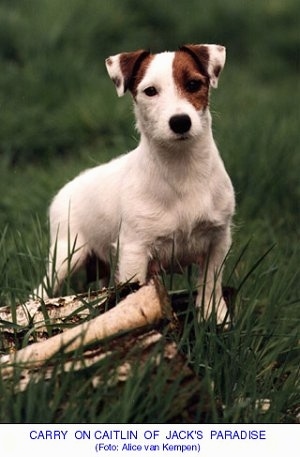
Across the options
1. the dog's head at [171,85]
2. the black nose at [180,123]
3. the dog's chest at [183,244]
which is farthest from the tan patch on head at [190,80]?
the dog's chest at [183,244]

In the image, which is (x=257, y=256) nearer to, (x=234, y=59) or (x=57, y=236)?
(x=57, y=236)

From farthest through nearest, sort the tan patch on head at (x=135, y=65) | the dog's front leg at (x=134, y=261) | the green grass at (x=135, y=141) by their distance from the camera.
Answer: the dog's front leg at (x=134, y=261) < the tan patch on head at (x=135, y=65) < the green grass at (x=135, y=141)

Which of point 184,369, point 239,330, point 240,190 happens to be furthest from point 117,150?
point 184,369

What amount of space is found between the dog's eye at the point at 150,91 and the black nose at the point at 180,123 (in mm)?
163

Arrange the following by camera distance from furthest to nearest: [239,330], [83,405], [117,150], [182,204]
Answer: [117,150], [182,204], [239,330], [83,405]

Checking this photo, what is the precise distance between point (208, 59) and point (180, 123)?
1.21ft

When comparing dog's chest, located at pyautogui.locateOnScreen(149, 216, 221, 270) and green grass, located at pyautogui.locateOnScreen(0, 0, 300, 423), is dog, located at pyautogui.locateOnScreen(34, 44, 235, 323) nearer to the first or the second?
dog's chest, located at pyautogui.locateOnScreen(149, 216, 221, 270)

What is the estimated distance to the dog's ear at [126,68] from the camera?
4.17 m

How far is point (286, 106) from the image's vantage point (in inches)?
328

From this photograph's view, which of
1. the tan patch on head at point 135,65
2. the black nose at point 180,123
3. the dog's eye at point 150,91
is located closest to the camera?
the black nose at point 180,123

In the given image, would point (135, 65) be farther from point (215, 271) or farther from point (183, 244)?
point (215, 271)

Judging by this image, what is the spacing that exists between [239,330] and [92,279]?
4.27 ft

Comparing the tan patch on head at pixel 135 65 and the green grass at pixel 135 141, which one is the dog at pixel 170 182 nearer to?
the tan patch on head at pixel 135 65

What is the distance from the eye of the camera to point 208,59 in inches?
163
